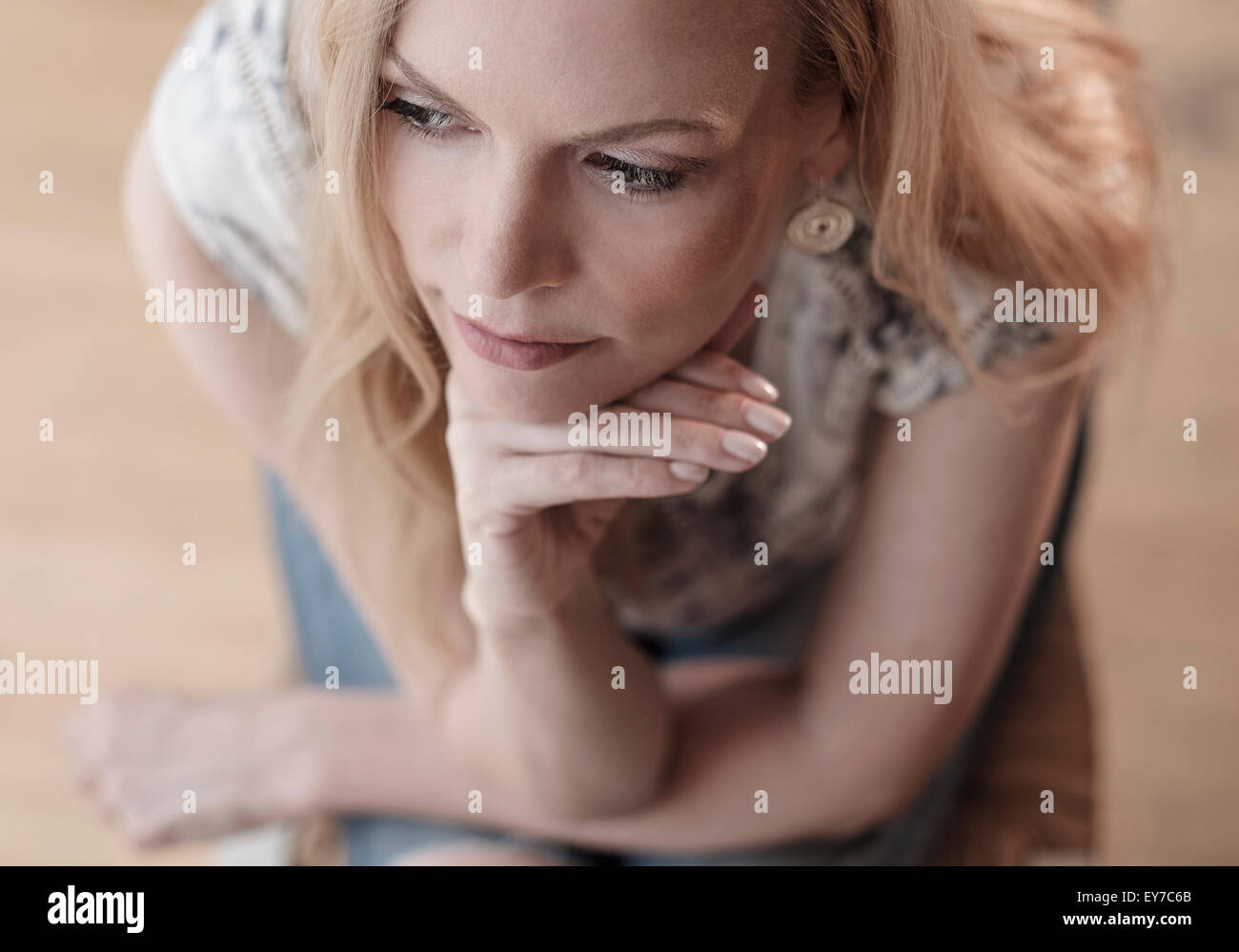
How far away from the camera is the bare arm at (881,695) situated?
987 mm

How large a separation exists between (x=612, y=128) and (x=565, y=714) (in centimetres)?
52

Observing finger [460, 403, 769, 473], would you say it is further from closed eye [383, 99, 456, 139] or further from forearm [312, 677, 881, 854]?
forearm [312, 677, 881, 854]

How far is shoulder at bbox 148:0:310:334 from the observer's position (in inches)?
35.4

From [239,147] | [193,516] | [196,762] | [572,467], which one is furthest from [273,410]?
[193,516]

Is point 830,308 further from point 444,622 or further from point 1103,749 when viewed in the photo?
point 1103,749

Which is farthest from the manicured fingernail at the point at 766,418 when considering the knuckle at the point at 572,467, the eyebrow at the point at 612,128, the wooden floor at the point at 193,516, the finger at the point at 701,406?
the wooden floor at the point at 193,516

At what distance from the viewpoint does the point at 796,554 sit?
4.11ft

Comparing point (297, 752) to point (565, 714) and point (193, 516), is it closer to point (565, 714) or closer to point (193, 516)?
point (565, 714)

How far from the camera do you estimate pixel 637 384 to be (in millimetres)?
826

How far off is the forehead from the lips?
15cm

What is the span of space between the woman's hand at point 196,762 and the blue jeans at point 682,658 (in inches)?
2.6

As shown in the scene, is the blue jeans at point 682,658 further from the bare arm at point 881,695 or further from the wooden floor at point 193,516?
the wooden floor at point 193,516

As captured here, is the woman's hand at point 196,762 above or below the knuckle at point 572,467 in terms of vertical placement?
below
